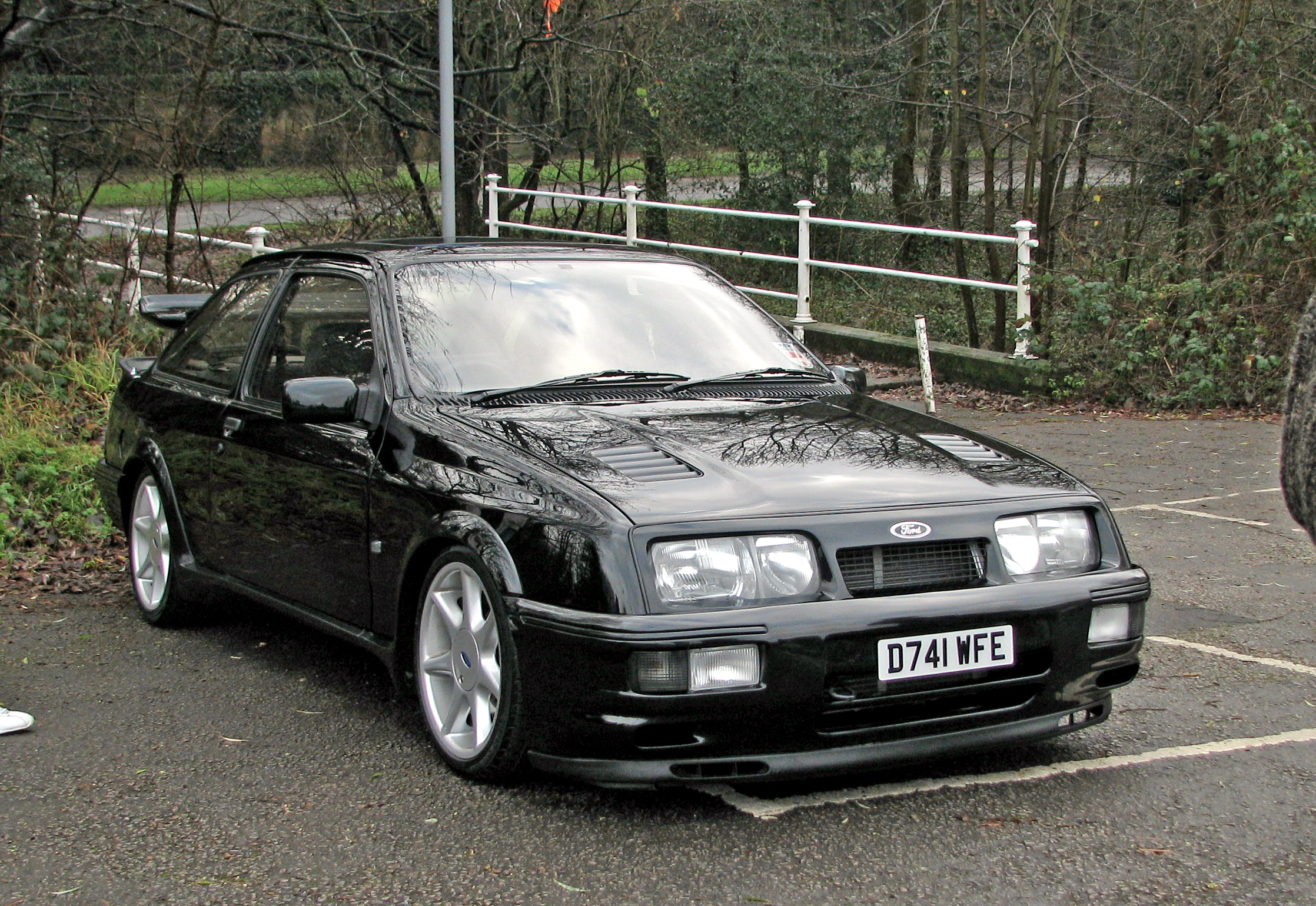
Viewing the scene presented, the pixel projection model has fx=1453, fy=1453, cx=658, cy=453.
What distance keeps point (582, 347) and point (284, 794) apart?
69.8 inches

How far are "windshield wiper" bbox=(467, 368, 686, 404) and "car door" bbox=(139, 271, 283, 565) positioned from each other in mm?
1396

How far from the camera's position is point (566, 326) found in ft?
16.4

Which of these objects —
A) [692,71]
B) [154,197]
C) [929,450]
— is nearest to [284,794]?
[929,450]

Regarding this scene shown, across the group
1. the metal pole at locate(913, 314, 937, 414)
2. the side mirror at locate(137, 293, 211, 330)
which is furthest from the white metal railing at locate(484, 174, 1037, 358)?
the side mirror at locate(137, 293, 211, 330)

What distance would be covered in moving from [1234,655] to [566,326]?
2.74 meters

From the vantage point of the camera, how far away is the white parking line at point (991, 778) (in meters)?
3.90

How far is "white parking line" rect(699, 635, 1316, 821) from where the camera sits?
3900 millimetres

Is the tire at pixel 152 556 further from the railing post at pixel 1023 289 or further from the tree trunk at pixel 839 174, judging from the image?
the tree trunk at pixel 839 174

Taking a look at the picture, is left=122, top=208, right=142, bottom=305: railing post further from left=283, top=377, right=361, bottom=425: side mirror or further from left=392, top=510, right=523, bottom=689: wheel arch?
left=392, top=510, right=523, bottom=689: wheel arch

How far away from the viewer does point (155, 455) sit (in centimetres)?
596

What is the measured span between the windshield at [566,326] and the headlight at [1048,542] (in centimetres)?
138

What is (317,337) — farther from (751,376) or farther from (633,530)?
(633,530)

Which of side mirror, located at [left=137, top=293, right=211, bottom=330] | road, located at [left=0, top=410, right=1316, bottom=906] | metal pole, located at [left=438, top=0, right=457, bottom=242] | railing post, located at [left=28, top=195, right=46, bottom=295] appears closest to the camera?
road, located at [left=0, top=410, right=1316, bottom=906]

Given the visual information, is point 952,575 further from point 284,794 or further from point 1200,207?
point 1200,207
